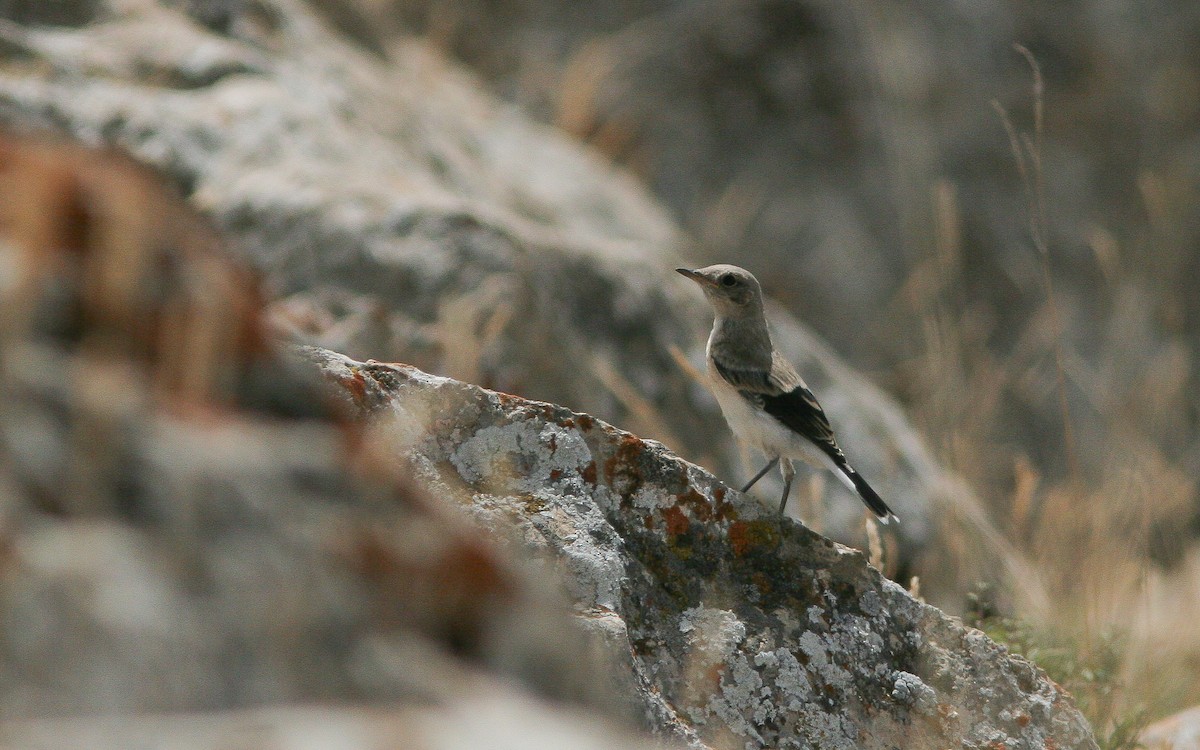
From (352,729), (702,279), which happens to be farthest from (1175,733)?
(352,729)

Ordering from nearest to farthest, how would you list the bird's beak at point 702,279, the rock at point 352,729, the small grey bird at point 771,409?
the rock at point 352,729, the small grey bird at point 771,409, the bird's beak at point 702,279

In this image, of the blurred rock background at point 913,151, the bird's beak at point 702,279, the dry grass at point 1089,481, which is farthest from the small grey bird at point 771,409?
the blurred rock background at point 913,151

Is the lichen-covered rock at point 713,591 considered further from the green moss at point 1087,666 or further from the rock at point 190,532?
the rock at point 190,532

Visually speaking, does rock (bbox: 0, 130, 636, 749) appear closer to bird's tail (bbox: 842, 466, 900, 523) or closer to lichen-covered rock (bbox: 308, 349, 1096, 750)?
lichen-covered rock (bbox: 308, 349, 1096, 750)

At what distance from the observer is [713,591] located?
153 inches

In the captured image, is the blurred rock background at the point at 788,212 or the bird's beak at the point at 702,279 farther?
the blurred rock background at the point at 788,212

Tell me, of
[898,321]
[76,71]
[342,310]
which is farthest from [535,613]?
[898,321]

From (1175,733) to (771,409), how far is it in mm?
2264

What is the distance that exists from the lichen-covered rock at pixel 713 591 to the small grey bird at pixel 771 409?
1672 mm

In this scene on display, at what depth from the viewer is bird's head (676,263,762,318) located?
262 inches

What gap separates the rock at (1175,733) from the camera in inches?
185

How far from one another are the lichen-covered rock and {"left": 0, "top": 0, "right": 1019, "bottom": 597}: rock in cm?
181

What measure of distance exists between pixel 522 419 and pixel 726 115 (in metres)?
9.49

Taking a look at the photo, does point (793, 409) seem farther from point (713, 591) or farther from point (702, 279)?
point (713, 591)
